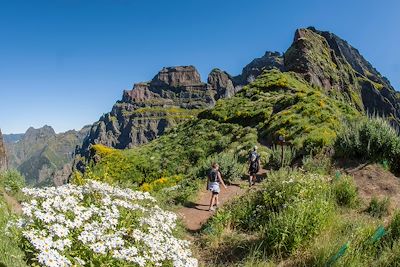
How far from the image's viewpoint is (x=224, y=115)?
34.5 meters

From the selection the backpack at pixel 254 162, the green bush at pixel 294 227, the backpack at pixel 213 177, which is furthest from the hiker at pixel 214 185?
the green bush at pixel 294 227

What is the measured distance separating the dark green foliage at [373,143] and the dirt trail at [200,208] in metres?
4.03

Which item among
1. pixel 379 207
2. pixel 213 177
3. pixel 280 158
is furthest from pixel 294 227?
pixel 280 158

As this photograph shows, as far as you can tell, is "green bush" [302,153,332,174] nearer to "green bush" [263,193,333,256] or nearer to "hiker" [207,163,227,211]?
"hiker" [207,163,227,211]

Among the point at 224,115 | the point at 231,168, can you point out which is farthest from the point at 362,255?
the point at 224,115

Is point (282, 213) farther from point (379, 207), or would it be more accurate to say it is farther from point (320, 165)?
point (320, 165)

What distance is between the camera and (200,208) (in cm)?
1370

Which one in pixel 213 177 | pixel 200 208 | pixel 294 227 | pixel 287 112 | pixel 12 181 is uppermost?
pixel 287 112

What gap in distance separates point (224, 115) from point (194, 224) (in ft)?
76.2

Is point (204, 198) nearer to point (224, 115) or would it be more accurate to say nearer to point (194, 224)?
point (194, 224)

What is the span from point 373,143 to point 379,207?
192 inches

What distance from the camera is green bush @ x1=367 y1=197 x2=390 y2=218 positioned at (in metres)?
9.53

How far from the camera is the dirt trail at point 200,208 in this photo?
11850mm

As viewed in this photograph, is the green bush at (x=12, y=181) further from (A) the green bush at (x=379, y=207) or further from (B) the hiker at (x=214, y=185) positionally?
(A) the green bush at (x=379, y=207)
